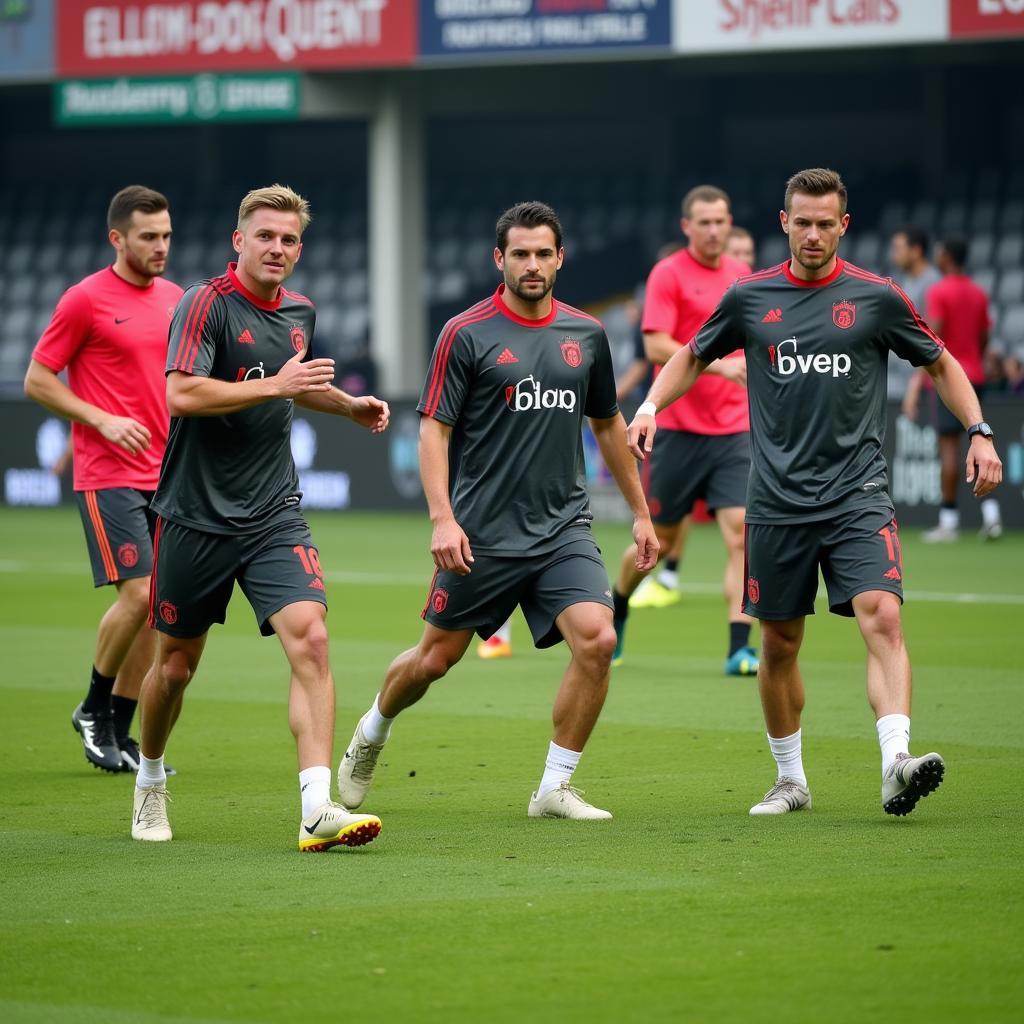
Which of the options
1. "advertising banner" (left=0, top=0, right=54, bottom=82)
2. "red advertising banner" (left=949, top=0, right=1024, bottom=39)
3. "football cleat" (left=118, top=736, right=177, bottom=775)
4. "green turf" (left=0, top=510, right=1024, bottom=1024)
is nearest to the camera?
"green turf" (left=0, top=510, right=1024, bottom=1024)

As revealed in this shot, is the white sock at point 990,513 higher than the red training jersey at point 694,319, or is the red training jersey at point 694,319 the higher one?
the red training jersey at point 694,319

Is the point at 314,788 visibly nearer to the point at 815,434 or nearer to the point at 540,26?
the point at 815,434

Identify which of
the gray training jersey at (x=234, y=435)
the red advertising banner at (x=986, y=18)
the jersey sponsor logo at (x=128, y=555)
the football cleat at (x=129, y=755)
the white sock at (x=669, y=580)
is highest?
the red advertising banner at (x=986, y=18)

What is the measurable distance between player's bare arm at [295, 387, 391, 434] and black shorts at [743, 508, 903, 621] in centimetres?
145

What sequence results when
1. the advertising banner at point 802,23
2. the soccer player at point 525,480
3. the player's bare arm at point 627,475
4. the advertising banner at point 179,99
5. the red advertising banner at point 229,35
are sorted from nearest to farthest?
the soccer player at point 525,480 < the player's bare arm at point 627,475 < the advertising banner at point 802,23 < the red advertising banner at point 229,35 < the advertising banner at point 179,99

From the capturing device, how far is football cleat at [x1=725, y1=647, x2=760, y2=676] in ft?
38.7

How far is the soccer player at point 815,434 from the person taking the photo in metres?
7.65

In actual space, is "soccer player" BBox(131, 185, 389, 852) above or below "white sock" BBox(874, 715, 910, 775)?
above

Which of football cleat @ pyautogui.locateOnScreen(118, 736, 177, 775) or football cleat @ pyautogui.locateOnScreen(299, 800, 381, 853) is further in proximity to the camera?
football cleat @ pyautogui.locateOnScreen(118, 736, 177, 775)

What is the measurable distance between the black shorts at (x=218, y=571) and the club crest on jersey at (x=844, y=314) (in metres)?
2.06

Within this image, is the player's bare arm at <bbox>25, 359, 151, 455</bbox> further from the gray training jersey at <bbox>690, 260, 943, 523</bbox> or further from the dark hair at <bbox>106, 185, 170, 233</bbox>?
the gray training jersey at <bbox>690, 260, 943, 523</bbox>

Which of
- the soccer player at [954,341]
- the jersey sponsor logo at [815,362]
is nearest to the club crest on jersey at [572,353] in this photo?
the jersey sponsor logo at [815,362]

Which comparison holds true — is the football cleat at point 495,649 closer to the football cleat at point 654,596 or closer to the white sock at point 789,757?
the football cleat at point 654,596

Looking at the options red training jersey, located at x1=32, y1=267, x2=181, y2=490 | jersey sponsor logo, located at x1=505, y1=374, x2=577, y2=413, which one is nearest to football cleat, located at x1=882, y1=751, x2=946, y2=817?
jersey sponsor logo, located at x1=505, y1=374, x2=577, y2=413
